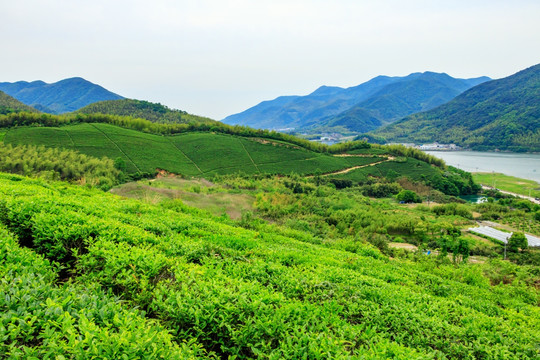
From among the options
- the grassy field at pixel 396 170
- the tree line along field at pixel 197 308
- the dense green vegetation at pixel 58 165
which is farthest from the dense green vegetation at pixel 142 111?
the tree line along field at pixel 197 308

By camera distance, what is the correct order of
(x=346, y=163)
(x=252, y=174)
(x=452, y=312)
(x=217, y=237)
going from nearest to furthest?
(x=452, y=312)
(x=217, y=237)
(x=252, y=174)
(x=346, y=163)

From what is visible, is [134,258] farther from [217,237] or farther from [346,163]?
[346,163]

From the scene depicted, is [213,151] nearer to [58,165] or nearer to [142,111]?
[58,165]

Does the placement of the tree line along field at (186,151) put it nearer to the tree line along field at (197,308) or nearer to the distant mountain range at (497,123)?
the tree line along field at (197,308)

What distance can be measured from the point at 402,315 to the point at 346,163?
7086 centimetres

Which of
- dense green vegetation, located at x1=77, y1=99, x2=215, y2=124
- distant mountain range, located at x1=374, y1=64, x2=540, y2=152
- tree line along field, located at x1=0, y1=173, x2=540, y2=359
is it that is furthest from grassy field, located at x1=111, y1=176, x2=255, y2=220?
distant mountain range, located at x1=374, y1=64, x2=540, y2=152

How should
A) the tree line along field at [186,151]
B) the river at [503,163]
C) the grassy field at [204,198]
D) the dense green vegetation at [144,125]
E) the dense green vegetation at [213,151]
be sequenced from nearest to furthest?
the grassy field at [204,198] → the tree line along field at [186,151] → the dense green vegetation at [213,151] → the dense green vegetation at [144,125] → the river at [503,163]

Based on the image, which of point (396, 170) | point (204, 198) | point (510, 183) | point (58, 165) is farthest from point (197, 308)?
point (510, 183)

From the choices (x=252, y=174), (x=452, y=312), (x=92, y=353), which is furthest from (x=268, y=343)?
(x=252, y=174)

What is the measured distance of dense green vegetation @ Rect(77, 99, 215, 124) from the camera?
111938mm

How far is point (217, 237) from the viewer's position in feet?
24.6

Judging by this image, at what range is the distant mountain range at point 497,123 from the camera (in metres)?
130

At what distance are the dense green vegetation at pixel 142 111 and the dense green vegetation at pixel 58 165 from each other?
6766 centimetres

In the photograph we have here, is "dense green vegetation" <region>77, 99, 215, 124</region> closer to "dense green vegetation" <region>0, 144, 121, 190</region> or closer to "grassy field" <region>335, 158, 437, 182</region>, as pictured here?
"dense green vegetation" <region>0, 144, 121, 190</region>
